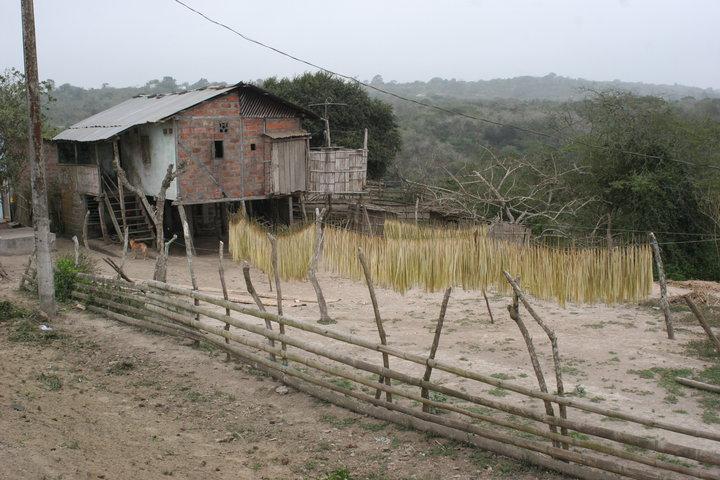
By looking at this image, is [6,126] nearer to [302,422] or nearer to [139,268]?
[139,268]

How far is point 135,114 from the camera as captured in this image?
2030cm

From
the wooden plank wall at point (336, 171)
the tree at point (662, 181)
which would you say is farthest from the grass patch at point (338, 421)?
the wooden plank wall at point (336, 171)

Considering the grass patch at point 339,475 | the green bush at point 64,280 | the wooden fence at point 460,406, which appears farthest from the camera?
the green bush at point 64,280

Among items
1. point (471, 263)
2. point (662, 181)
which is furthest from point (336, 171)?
point (471, 263)

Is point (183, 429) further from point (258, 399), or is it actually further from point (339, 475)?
point (339, 475)

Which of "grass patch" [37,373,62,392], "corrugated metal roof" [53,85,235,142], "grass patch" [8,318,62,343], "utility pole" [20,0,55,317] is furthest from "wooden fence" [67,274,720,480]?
"corrugated metal roof" [53,85,235,142]

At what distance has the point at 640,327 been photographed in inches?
448

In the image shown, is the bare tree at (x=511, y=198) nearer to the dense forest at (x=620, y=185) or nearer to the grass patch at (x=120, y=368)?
the dense forest at (x=620, y=185)

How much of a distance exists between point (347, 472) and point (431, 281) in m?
5.68

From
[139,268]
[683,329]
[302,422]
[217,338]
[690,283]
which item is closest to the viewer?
[302,422]

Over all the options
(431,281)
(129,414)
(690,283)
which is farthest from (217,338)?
(690,283)

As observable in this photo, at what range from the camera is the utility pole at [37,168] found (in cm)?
1095

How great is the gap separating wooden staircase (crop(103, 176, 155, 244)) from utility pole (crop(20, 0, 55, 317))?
8070 mm

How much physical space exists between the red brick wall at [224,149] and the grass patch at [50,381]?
970 cm
